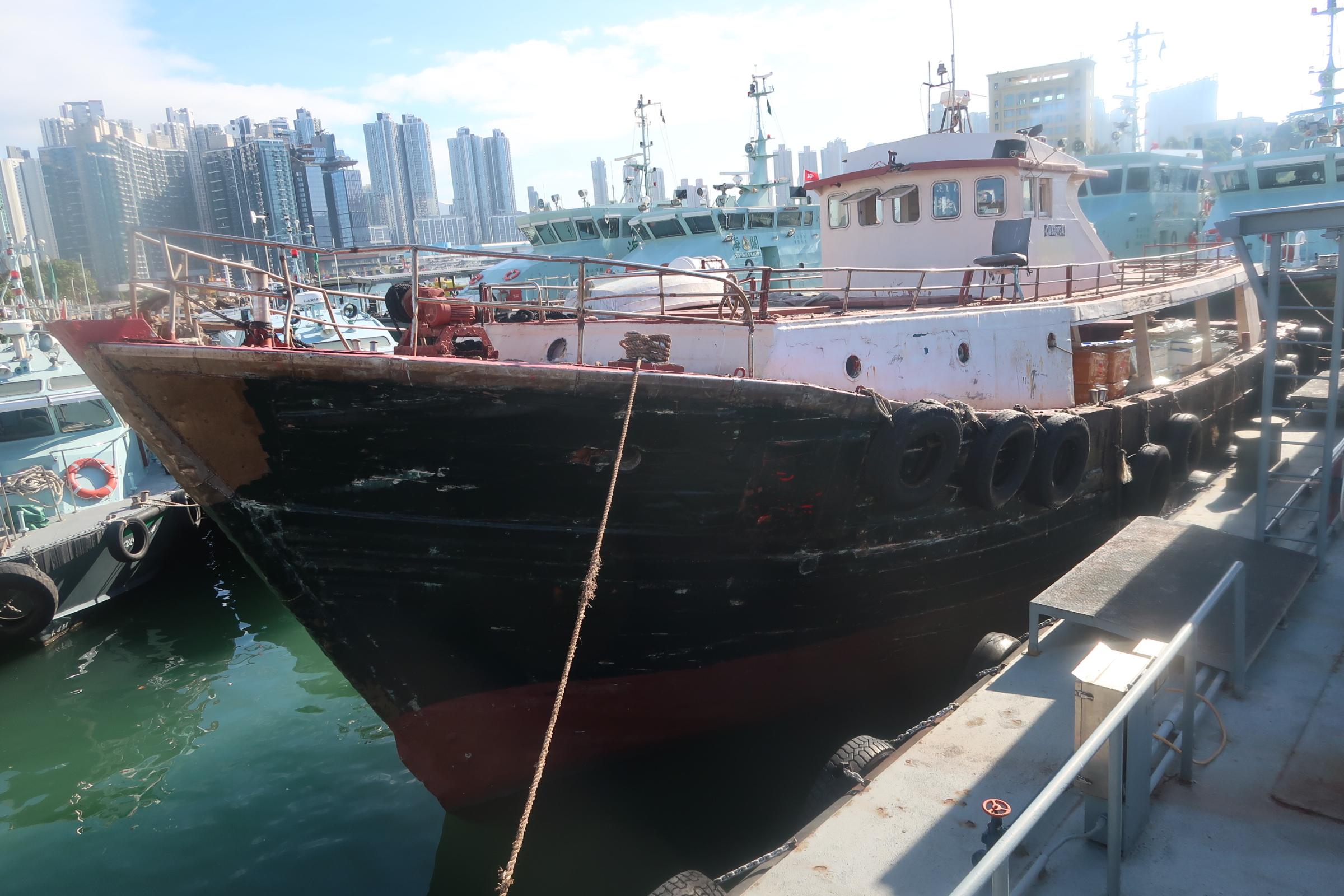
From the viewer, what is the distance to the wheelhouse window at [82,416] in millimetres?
13820

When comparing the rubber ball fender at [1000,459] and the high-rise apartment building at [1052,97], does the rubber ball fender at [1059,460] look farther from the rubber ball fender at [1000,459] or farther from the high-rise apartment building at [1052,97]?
the high-rise apartment building at [1052,97]

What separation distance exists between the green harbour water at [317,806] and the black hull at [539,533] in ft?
1.59

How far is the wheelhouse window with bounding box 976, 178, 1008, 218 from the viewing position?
1017 cm

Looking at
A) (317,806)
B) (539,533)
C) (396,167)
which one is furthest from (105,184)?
(396,167)

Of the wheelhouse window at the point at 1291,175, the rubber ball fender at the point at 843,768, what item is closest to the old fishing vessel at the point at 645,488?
the rubber ball fender at the point at 843,768

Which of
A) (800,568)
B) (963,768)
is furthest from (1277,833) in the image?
(800,568)

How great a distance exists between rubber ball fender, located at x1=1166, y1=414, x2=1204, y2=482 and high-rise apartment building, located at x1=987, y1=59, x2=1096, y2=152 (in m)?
60.2

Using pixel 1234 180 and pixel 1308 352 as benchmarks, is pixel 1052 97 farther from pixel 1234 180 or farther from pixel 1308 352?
pixel 1308 352

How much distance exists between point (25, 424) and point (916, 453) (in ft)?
45.6

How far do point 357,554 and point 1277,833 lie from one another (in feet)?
17.0

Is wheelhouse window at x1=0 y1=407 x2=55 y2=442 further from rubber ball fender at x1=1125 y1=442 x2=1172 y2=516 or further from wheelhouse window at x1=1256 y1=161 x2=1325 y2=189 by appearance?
wheelhouse window at x1=1256 y1=161 x2=1325 y2=189

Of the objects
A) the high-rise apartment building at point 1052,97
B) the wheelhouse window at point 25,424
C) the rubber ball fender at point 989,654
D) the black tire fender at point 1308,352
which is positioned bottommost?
the rubber ball fender at point 989,654

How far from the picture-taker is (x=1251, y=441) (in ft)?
28.1

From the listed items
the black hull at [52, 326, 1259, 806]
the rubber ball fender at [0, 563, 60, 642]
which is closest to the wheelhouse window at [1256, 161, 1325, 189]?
the black hull at [52, 326, 1259, 806]
